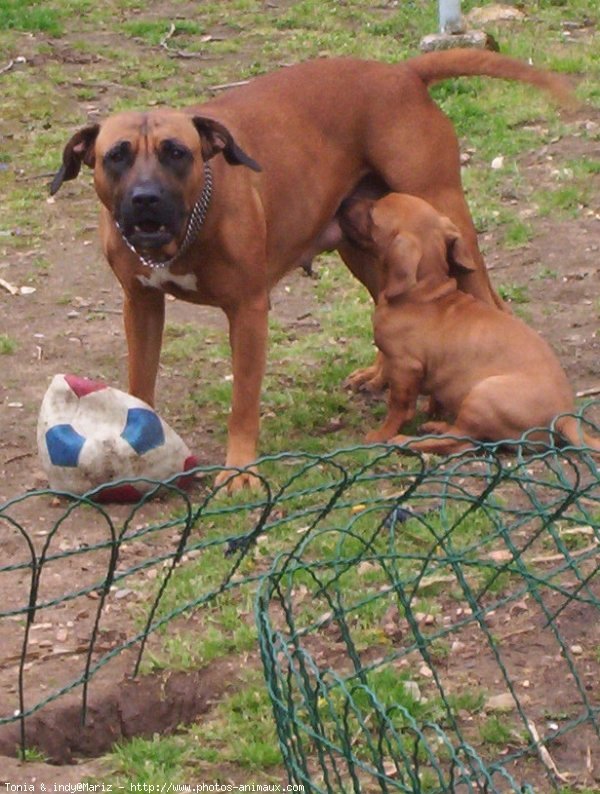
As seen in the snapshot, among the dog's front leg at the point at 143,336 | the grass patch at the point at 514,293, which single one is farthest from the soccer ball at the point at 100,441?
the grass patch at the point at 514,293

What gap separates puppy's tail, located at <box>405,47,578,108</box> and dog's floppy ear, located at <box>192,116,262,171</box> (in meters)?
1.33

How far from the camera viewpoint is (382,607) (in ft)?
15.6

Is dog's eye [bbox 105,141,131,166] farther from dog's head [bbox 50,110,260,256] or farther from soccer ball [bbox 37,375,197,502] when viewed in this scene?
soccer ball [bbox 37,375,197,502]

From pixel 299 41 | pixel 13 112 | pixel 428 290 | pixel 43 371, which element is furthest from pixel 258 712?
pixel 299 41

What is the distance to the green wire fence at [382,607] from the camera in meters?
3.69

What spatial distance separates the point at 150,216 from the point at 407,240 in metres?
1.32

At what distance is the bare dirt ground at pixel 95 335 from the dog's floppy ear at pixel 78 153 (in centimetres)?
112

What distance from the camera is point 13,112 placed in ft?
34.4

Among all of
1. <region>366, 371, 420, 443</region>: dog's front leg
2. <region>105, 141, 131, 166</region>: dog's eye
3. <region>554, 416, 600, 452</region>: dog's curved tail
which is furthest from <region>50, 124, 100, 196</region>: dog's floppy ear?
<region>554, 416, 600, 452</region>: dog's curved tail

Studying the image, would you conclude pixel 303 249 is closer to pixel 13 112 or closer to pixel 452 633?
pixel 452 633

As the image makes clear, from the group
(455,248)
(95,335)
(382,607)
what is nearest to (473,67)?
(455,248)

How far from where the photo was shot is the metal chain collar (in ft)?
18.4

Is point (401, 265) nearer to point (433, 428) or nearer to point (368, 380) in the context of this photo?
point (433, 428)

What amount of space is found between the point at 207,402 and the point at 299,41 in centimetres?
566
